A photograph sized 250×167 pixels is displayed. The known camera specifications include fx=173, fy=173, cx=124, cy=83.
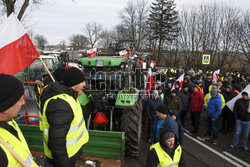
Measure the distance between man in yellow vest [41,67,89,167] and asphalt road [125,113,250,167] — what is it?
2529 mm

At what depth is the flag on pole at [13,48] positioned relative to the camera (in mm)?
3020

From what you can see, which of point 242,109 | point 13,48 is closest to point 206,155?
point 242,109

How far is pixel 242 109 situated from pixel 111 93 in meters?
3.88

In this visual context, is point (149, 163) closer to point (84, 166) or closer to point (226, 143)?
point (84, 166)

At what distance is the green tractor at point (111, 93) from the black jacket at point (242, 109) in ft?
9.82

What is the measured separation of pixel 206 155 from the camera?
16.0 feet

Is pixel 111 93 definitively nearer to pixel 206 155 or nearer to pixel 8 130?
pixel 206 155

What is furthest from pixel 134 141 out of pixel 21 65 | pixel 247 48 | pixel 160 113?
pixel 247 48

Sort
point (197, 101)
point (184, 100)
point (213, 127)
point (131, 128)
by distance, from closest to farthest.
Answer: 1. point (131, 128)
2. point (213, 127)
3. point (197, 101)
4. point (184, 100)

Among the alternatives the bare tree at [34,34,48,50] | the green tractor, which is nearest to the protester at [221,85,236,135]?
the green tractor

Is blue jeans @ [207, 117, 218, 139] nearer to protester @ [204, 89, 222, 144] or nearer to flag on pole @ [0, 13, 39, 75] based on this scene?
protester @ [204, 89, 222, 144]

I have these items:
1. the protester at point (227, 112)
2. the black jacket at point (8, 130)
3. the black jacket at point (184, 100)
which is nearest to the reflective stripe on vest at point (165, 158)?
the black jacket at point (8, 130)

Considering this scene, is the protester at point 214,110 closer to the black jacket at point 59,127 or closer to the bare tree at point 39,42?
the black jacket at point 59,127

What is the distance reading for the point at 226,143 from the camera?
18.6 feet
